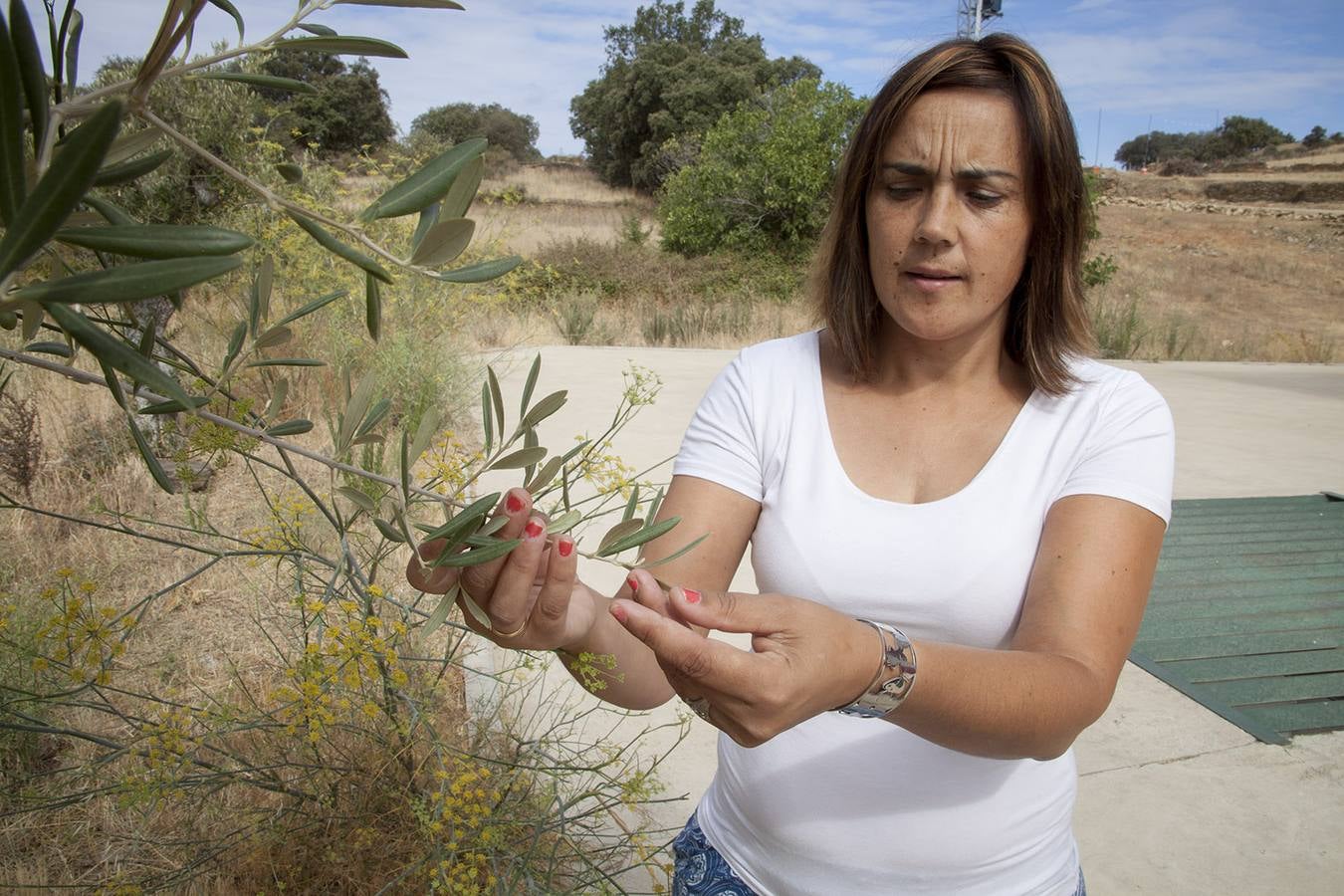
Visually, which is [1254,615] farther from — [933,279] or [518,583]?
[518,583]

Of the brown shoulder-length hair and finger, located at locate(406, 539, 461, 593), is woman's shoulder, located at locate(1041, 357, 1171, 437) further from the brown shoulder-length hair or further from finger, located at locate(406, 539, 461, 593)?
finger, located at locate(406, 539, 461, 593)

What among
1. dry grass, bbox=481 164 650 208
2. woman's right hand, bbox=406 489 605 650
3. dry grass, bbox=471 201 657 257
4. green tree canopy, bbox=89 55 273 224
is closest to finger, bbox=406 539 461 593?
woman's right hand, bbox=406 489 605 650

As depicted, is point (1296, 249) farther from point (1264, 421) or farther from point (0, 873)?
point (0, 873)

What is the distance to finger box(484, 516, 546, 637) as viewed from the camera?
1.01 m

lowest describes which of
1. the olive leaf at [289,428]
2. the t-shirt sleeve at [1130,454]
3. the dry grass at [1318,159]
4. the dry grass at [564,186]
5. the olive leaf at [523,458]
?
the t-shirt sleeve at [1130,454]

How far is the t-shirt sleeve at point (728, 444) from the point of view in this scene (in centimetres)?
Answer: 154

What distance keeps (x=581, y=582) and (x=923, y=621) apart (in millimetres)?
517

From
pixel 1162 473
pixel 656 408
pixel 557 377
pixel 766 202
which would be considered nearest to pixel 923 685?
pixel 1162 473

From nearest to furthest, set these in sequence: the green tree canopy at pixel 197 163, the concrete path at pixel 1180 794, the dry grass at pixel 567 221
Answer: the concrete path at pixel 1180 794 < the green tree canopy at pixel 197 163 < the dry grass at pixel 567 221

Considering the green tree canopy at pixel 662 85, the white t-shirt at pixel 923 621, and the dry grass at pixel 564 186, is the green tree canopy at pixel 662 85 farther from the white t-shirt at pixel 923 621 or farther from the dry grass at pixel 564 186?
the white t-shirt at pixel 923 621

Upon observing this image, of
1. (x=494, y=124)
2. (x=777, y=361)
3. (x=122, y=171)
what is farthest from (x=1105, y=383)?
(x=494, y=124)

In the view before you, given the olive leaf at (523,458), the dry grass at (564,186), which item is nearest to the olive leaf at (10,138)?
the olive leaf at (523,458)

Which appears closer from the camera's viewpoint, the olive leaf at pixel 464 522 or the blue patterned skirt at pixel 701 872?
the olive leaf at pixel 464 522

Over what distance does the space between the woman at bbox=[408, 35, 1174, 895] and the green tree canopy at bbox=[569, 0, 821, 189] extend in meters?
28.9
